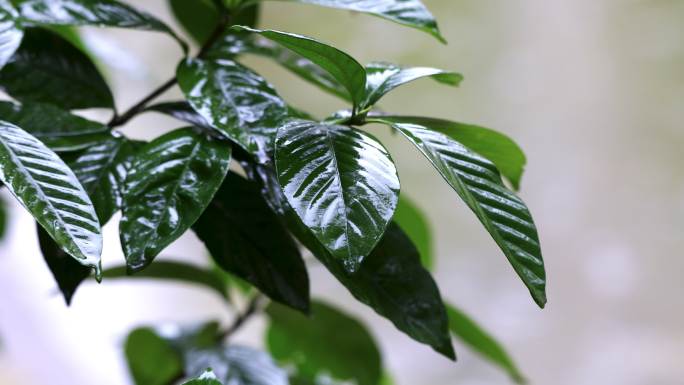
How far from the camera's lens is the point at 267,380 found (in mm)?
802

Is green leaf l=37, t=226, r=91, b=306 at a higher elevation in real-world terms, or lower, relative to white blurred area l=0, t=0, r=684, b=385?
higher

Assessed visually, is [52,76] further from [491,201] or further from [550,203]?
[550,203]

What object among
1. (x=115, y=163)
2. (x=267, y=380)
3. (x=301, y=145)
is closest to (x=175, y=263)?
(x=267, y=380)

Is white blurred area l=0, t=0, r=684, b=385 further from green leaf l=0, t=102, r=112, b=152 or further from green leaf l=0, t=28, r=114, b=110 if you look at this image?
green leaf l=0, t=102, r=112, b=152

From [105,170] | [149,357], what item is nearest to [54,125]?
[105,170]

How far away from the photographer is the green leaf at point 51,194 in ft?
1.41

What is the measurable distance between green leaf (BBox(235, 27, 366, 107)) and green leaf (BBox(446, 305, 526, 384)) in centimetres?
34

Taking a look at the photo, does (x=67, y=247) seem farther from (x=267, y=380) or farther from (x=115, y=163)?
(x=267, y=380)

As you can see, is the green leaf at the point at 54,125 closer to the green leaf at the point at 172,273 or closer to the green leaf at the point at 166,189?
the green leaf at the point at 166,189

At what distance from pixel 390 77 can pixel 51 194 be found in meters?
0.24

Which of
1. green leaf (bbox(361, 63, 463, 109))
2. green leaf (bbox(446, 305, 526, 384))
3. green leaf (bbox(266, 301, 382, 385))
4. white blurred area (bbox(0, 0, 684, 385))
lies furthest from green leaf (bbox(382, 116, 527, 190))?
white blurred area (bbox(0, 0, 684, 385))

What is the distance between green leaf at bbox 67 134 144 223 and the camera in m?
0.55

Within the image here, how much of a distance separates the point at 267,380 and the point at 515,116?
1.65 meters

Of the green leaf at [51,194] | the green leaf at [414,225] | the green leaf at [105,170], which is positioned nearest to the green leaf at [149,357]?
the green leaf at [414,225]
